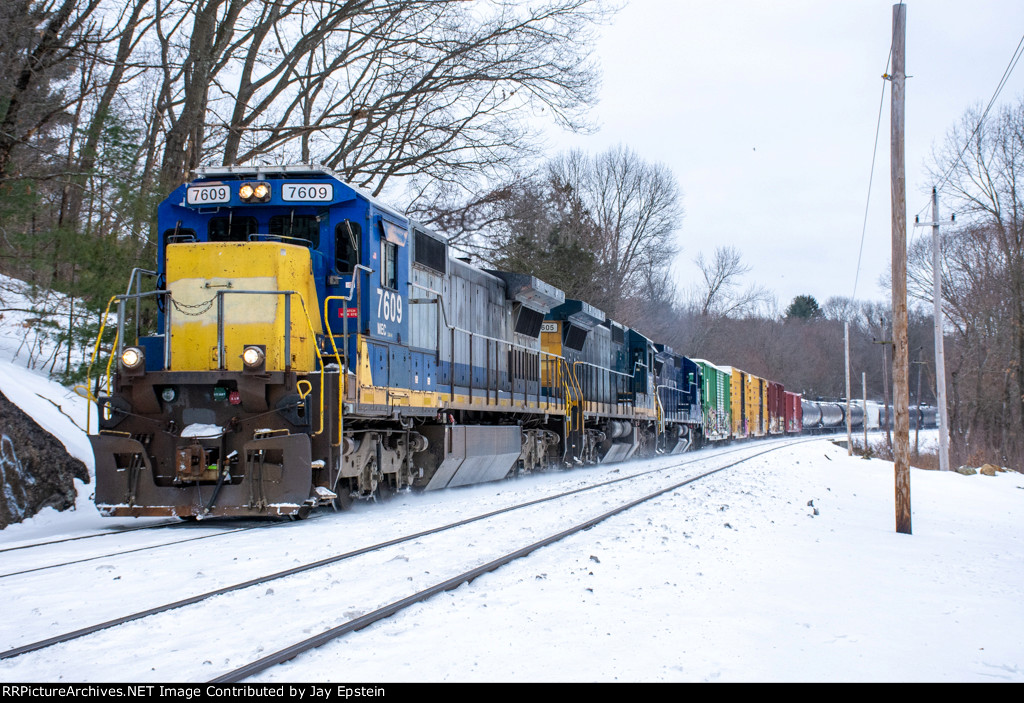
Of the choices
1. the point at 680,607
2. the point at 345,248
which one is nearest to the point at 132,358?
the point at 345,248

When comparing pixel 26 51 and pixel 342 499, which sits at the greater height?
pixel 26 51

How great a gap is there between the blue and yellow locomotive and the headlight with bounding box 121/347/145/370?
1 centimetres

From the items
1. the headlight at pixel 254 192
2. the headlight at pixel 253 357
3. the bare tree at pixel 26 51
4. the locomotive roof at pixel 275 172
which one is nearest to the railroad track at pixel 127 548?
the headlight at pixel 253 357

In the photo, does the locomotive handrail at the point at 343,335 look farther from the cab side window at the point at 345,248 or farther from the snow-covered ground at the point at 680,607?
the snow-covered ground at the point at 680,607

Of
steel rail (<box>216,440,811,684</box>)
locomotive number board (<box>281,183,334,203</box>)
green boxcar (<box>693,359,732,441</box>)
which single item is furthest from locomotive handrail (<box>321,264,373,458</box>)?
green boxcar (<box>693,359,732,441</box>)

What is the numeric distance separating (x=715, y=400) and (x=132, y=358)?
1176 inches

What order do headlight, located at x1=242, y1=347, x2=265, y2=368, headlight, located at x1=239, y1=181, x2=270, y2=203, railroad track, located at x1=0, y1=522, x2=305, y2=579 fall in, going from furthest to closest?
headlight, located at x1=239, y1=181, x2=270, y2=203, headlight, located at x1=242, y1=347, x2=265, y2=368, railroad track, located at x1=0, y1=522, x2=305, y2=579

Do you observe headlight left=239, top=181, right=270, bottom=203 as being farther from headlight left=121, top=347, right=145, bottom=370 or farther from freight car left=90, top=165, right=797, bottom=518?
headlight left=121, top=347, right=145, bottom=370

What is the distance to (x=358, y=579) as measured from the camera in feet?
18.5

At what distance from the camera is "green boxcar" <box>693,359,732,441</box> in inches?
1309

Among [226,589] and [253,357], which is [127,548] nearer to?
[253,357]

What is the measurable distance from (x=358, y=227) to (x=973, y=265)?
32.8 m
